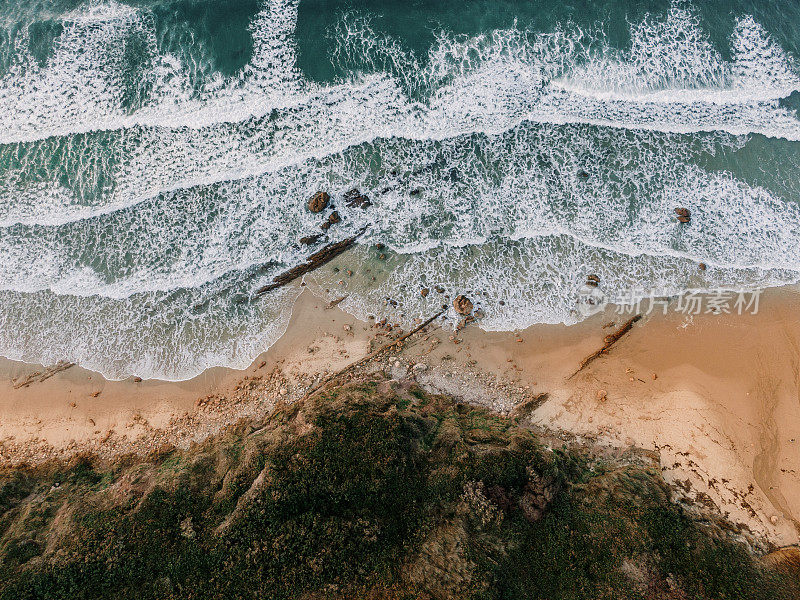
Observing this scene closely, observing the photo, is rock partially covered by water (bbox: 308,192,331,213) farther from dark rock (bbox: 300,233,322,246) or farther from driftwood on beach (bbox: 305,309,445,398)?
driftwood on beach (bbox: 305,309,445,398)

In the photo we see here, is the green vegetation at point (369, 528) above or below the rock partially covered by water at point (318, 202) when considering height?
below

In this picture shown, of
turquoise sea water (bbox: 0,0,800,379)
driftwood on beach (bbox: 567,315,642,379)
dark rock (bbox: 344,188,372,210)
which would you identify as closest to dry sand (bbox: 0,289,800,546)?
driftwood on beach (bbox: 567,315,642,379)

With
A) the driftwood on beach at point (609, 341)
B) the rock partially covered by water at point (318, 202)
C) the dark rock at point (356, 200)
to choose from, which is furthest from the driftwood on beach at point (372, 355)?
the rock partially covered by water at point (318, 202)

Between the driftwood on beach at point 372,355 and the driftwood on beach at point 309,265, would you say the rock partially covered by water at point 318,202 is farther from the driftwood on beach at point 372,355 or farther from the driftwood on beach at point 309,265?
the driftwood on beach at point 372,355

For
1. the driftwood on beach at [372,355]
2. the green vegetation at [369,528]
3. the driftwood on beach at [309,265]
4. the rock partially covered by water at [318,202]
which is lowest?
the green vegetation at [369,528]

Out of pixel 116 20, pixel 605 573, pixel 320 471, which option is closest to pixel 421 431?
pixel 320 471

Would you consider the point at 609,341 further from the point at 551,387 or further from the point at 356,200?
the point at 356,200

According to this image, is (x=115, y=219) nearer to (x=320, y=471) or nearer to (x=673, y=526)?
(x=320, y=471)
